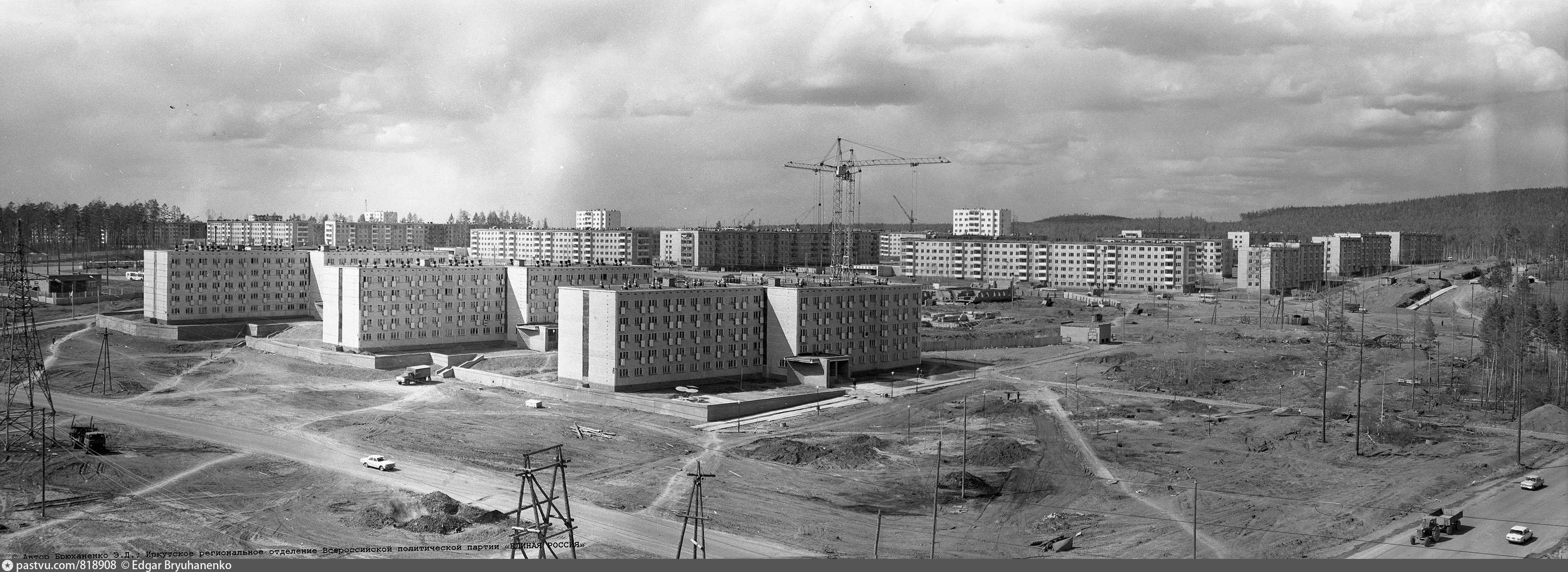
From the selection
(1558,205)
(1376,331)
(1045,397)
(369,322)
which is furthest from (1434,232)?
(369,322)

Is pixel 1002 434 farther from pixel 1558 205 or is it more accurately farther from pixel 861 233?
pixel 861 233

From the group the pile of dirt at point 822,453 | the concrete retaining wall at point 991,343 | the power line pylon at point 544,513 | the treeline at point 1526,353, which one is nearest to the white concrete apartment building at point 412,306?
the concrete retaining wall at point 991,343

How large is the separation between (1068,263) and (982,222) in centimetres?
5152

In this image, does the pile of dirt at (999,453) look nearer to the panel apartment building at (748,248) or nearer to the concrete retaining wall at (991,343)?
the concrete retaining wall at (991,343)

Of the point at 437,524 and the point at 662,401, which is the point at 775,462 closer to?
the point at 662,401

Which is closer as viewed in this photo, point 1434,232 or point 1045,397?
point 1045,397

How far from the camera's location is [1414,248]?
15550cm

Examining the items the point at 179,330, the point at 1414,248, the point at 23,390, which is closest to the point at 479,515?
the point at 23,390

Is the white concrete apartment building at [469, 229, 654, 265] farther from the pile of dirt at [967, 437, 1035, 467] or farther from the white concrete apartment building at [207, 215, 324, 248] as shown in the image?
the pile of dirt at [967, 437, 1035, 467]

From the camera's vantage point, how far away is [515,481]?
120ft

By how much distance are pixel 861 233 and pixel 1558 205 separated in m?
123

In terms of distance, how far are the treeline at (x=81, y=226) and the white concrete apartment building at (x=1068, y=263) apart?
9429 cm

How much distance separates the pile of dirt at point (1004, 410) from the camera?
49438mm

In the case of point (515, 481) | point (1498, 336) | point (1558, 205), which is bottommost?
point (515, 481)
